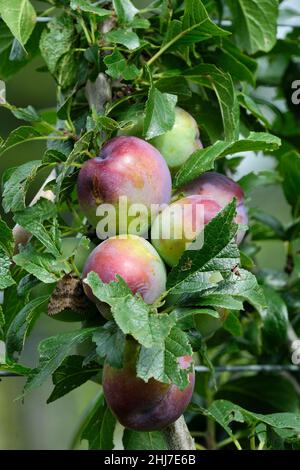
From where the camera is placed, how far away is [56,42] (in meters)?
0.69

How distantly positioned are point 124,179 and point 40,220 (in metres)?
0.08

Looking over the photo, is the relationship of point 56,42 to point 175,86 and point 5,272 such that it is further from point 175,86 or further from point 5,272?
point 5,272

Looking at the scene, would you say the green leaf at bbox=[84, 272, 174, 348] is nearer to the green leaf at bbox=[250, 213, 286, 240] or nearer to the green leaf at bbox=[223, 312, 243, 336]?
the green leaf at bbox=[223, 312, 243, 336]

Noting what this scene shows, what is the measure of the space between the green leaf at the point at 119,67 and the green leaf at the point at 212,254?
16 centimetres

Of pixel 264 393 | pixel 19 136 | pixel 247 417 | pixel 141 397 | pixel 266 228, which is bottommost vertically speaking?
pixel 264 393

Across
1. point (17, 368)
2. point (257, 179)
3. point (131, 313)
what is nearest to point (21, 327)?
point (17, 368)

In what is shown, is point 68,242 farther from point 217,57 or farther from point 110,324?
point 217,57

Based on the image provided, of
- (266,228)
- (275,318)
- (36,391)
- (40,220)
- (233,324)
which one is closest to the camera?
(40,220)

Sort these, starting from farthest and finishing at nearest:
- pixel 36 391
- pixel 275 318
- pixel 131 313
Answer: pixel 36 391
pixel 275 318
pixel 131 313

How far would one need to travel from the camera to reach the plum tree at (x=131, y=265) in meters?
0.54

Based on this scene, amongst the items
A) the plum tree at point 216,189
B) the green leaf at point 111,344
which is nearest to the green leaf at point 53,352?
the green leaf at point 111,344

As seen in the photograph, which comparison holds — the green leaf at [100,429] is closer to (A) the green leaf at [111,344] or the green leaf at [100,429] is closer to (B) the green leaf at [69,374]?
(B) the green leaf at [69,374]

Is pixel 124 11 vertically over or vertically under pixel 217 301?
over

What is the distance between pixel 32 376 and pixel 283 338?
395mm
